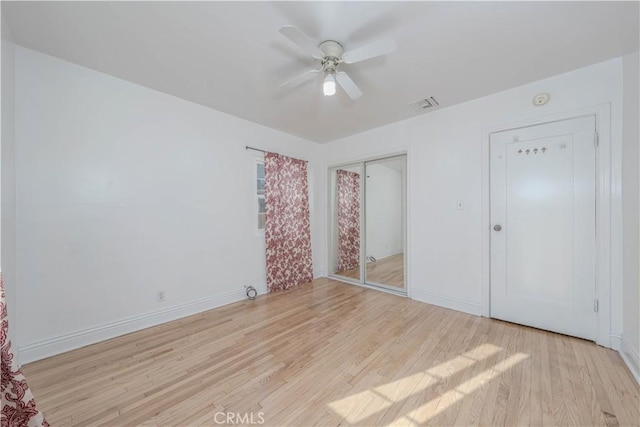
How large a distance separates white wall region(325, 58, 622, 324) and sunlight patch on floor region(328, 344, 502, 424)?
1101 mm

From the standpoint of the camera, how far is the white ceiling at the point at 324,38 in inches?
61.7

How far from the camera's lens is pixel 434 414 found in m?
1.42

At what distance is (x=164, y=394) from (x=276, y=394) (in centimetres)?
73

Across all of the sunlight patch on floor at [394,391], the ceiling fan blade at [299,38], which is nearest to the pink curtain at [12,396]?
the sunlight patch on floor at [394,391]

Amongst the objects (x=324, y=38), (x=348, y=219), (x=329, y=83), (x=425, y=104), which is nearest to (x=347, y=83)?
(x=329, y=83)

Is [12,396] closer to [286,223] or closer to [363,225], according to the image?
[286,223]

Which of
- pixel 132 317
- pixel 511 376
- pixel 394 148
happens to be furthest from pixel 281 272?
pixel 511 376

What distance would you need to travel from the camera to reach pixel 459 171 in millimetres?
2900

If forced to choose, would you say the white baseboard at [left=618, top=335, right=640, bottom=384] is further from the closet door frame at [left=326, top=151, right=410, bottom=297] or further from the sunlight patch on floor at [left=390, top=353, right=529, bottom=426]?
the closet door frame at [left=326, top=151, right=410, bottom=297]

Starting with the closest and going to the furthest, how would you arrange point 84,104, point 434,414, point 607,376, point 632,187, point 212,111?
point 434,414
point 607,376
point 632,187
point 84,104
point 212,111

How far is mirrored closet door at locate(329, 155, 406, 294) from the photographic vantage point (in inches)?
146

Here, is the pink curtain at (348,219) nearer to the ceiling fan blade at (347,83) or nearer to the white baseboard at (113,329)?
the white baseboard at (113,329)

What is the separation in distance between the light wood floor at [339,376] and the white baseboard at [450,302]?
164 millimetres

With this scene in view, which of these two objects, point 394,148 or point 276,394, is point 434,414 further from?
point 394,148
